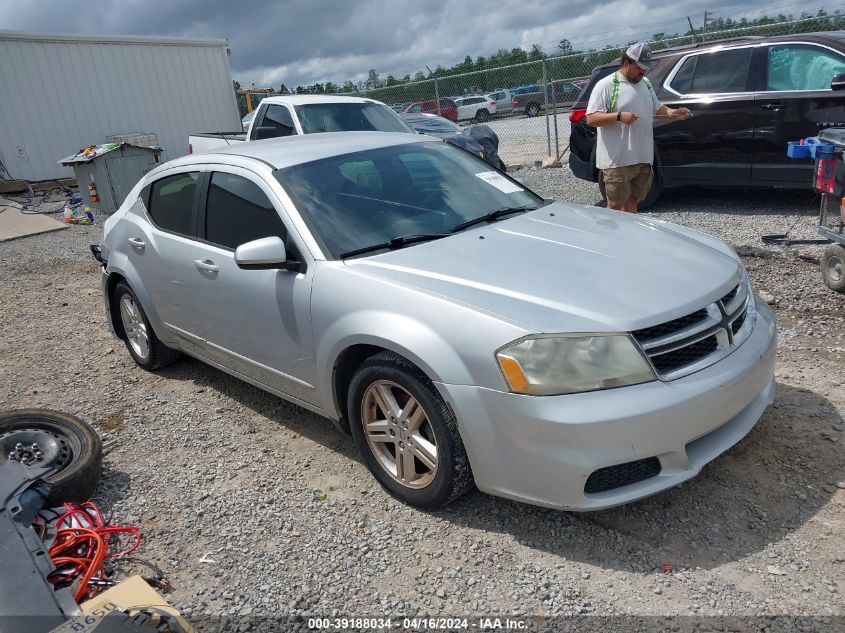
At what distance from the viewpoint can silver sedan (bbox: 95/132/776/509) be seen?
2449 mm

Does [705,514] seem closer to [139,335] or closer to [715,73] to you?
[139,335]

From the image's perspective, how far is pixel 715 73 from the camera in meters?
7.59

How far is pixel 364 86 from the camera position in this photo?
20.8 metres

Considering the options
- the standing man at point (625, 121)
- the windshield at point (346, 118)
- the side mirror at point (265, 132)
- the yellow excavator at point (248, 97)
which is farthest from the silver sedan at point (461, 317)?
the yellow excavator at point (248, 97)

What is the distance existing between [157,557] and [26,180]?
48.7 feet

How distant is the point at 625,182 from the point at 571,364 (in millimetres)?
3716

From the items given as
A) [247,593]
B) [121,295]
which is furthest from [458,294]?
[121,295]

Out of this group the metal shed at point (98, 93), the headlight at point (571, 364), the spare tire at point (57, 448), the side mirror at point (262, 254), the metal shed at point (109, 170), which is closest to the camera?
the headlight at point (571, 364)

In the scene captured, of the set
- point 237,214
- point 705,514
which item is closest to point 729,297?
point 705,514

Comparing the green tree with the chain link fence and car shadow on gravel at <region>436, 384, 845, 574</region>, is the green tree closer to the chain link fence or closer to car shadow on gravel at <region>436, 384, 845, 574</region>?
the chain link fence

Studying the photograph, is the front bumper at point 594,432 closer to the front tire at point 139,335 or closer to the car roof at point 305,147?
the car roof at point 305,147

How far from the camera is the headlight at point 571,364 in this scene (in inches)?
95.9

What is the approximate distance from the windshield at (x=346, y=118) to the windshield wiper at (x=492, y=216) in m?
5.65

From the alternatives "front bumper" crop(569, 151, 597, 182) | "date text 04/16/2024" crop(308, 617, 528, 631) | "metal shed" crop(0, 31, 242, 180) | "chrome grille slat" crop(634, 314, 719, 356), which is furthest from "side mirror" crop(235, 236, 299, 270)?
"metal shed" crop(0, 31, 242, 180)
